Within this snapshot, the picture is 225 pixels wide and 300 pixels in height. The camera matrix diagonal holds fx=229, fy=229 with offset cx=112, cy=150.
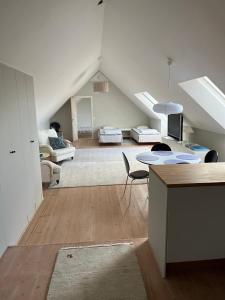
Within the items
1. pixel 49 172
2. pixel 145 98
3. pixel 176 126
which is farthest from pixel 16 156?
pixel 145 98

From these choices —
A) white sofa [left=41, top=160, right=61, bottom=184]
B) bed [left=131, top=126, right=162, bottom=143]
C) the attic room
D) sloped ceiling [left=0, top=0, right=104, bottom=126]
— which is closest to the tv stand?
the attic room

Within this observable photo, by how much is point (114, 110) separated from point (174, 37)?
7055 millimetres

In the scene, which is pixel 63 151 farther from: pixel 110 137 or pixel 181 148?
pixel 181 148

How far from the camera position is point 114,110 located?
9609 millimetres

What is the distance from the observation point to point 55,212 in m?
3.46

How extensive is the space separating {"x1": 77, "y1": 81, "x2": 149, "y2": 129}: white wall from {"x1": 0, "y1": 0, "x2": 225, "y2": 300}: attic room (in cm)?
469

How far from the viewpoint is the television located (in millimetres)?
5285

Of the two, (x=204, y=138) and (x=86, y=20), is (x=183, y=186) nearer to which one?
(x=86, y=20)

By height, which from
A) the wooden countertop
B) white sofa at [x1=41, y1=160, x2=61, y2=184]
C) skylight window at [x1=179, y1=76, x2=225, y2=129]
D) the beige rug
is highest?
skylight window at [x1=179, y1=76, x2=225, y2=129]

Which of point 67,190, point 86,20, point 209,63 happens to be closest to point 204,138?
point 209,63

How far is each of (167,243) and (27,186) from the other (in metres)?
2.03

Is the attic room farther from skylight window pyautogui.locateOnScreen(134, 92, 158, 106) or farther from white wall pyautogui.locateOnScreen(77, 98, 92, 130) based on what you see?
white wall pyautogui.locateOnScreen(77, 98, 92, 130)

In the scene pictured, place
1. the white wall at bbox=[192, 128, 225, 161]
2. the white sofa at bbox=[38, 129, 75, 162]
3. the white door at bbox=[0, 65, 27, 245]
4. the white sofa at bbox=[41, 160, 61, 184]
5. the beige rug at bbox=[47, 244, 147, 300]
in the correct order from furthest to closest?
the white sofa at bbox=[38, 129, 75, 162]
the white wall at bbox=[192, 128, 225, 161]
the white sofa at bbox=[41, 160, 61, 184]
the white door at bbox=[0, 65, 27, 245]
the beige rug at bbox=[47, 244, 147, 300]

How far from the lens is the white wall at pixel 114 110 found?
946 centimetres
